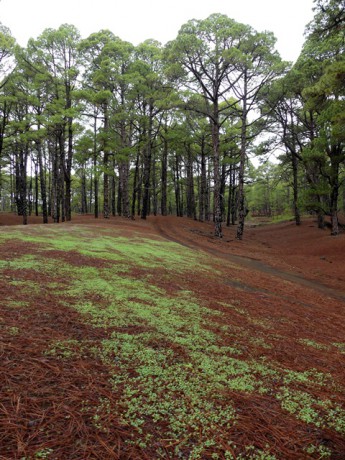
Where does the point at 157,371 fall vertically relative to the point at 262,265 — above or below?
above

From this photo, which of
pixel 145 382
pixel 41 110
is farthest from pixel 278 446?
pixel 41 110

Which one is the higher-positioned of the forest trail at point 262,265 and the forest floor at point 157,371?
the forest floor at point 157,371

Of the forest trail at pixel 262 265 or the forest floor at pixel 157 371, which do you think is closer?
the forest floor at pixel 157 371

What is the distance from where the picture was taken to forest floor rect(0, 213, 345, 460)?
76.1 inches

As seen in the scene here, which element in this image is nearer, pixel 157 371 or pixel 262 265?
pixel 157 371

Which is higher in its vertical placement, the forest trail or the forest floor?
the forest floor

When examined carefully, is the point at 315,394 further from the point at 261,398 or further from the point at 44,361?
the point at 44,361

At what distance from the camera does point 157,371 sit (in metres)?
2.72

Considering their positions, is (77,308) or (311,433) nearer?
(311,433)

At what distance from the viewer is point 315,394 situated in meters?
2.69

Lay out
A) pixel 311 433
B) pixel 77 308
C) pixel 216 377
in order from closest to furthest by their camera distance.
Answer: pixel 311 433, pixel 216 377, pixel 77 308

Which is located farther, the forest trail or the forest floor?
the forest trail

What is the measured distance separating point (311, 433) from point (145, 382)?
1.49m

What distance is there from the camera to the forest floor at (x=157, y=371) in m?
1.93
